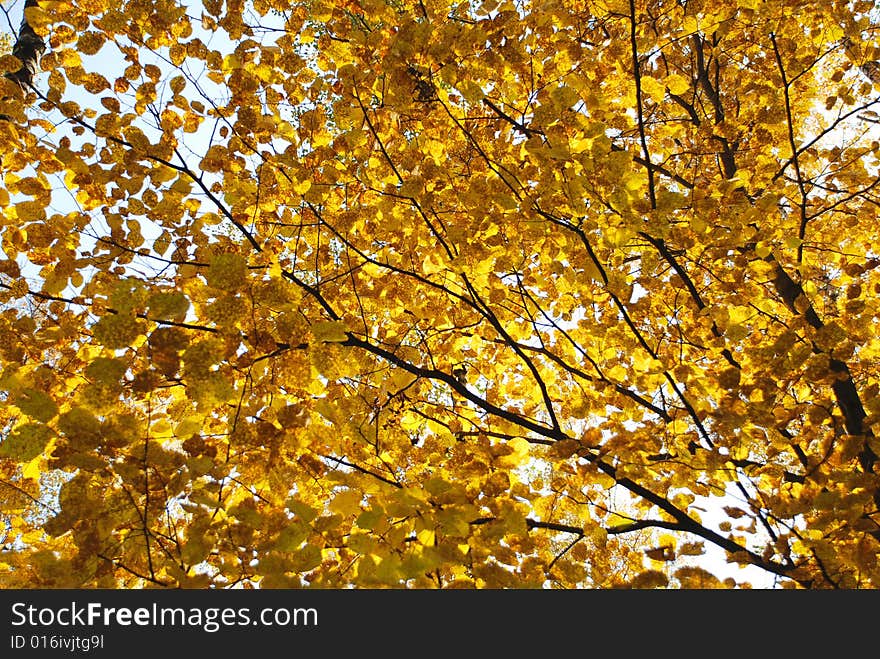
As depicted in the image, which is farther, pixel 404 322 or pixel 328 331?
pixel 404 322

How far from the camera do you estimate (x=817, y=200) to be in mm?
3750

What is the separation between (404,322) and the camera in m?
3.10

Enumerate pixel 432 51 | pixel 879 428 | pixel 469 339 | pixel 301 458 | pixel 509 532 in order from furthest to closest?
pixel 469 339 → pixel 879 428 → pixel 432 51 → pixel 301 458 → pixel 509 532

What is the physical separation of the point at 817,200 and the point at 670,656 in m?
3.33

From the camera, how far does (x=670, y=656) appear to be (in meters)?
1.68

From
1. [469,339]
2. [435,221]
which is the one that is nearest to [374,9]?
[435,221]

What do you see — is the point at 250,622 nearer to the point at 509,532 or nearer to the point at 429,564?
the point at 429,564

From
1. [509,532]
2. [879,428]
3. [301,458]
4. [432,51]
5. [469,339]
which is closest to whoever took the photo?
[509,532]

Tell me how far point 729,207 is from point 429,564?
7.26ft

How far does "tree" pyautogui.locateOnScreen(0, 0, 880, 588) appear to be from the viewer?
1733 mm

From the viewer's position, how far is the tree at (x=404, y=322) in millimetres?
1733

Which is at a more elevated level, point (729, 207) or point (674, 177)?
point (674, 177)

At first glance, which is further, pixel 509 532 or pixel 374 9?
pixel 374 9

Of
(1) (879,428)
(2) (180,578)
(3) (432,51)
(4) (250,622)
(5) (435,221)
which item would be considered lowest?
(4) (250,622)
